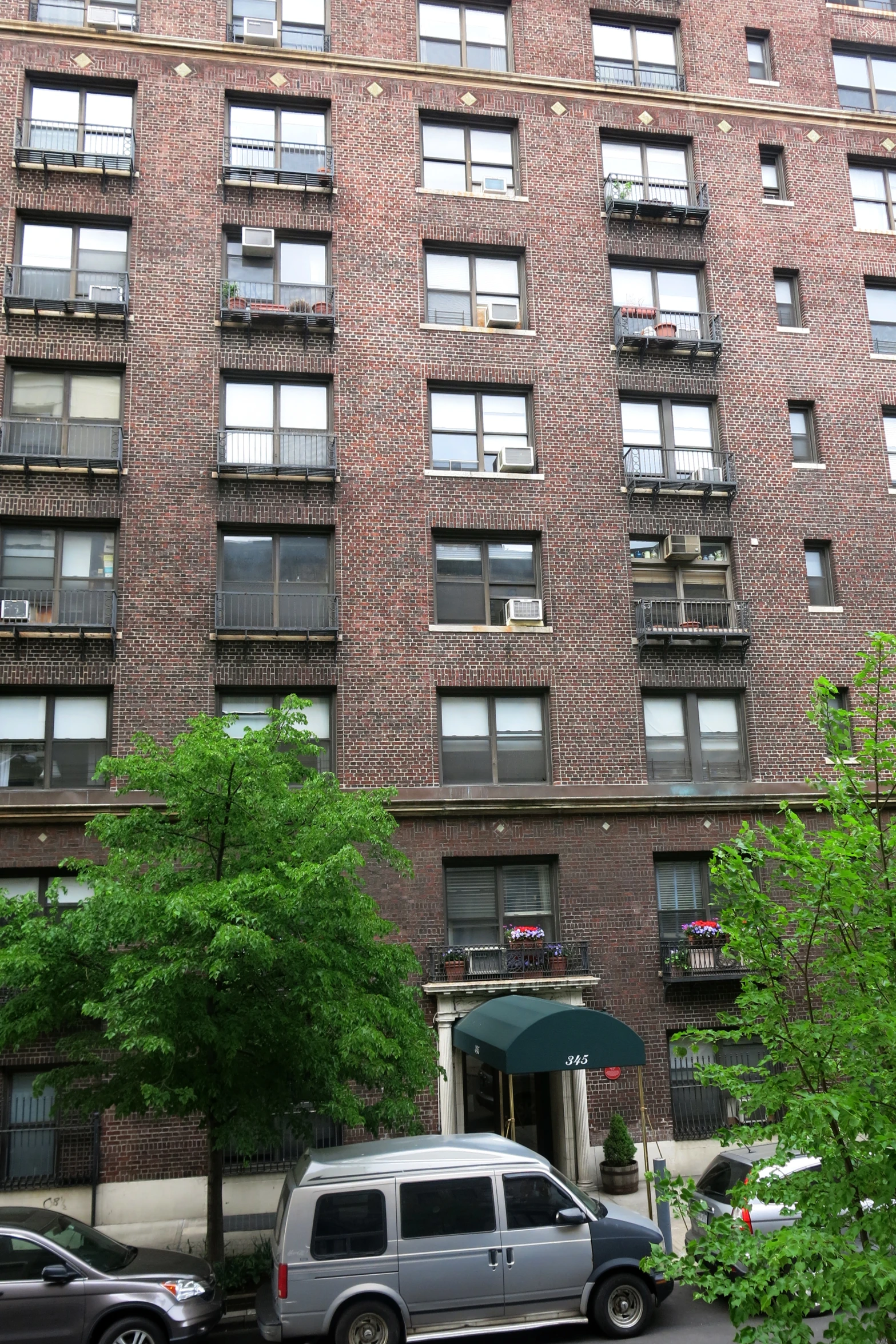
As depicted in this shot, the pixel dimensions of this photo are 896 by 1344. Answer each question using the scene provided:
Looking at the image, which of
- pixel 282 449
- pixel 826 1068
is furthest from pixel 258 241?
pixel 826 1068

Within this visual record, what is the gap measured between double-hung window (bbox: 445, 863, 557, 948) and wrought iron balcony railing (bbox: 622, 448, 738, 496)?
333 inches

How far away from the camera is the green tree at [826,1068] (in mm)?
5746

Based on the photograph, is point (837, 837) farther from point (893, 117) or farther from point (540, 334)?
point (893, 117)

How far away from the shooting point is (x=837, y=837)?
6.39 m

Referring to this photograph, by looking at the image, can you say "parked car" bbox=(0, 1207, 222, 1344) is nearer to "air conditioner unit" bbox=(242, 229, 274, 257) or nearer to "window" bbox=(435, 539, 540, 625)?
"window" bbox=(435, 539, 540, 625)

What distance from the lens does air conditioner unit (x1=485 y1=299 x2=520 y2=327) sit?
23.0 meters

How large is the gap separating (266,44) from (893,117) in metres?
15.1

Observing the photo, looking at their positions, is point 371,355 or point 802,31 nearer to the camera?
point 371,355

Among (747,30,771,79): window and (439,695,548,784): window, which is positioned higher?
(747,30,771,79): window

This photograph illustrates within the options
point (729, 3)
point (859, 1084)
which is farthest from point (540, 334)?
point (859, 1084)

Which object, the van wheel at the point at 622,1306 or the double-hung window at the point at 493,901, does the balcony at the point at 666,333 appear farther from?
the van wheel at the point at 622,1306

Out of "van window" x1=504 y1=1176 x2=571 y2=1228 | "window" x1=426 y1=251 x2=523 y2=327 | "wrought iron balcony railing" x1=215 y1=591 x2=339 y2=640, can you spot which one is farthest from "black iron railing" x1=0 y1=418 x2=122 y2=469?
"van window" x1=504 y1=1176 x2=571 y2=1228

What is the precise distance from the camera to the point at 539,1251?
11477 millimetres

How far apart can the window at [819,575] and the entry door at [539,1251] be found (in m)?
15.3
